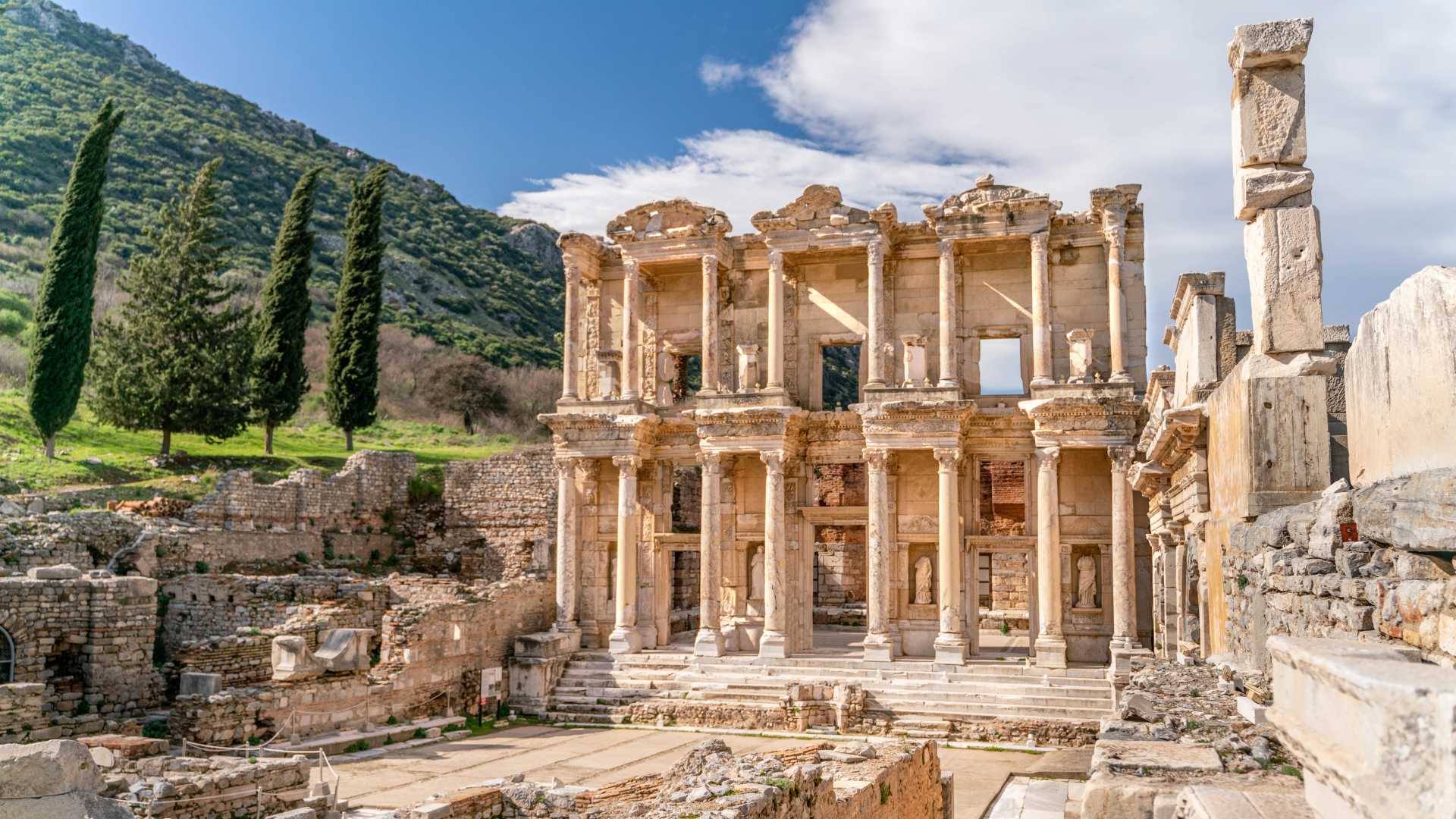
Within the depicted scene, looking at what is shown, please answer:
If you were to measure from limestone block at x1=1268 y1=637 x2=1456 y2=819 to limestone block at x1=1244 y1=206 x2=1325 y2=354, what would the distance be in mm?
6663

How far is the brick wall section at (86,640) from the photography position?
53.1ft

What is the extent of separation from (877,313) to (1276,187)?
50.0ft

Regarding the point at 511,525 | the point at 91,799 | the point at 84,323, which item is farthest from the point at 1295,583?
the point at 84,323

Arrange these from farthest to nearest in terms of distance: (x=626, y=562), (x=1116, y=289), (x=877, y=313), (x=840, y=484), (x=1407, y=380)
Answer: (x=840, y=484)
(x=626, y=562)
(x=877, y=313)
(x=1116, y=289)
(x=1407, y=380)

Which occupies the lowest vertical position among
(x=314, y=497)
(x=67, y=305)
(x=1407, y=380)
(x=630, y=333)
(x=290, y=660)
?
(x=290, y=660)

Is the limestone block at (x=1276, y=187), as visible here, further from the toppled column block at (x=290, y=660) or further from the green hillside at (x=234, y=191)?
the green hillside at (x=234, y=191)

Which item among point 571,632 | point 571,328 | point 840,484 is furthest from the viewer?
point 840,484

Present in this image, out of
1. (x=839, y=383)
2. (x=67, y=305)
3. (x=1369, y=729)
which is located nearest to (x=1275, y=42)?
(x=1369, y=729)

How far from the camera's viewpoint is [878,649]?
2286 centimetres

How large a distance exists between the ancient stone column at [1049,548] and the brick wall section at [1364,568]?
14107mm

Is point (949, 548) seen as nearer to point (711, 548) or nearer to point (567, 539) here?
point (711, 548)

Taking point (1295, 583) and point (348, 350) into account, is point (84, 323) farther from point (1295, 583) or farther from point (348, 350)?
point (1295, 583)

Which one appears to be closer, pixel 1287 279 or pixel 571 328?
pixel 1287 279

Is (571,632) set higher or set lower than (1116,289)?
lower
